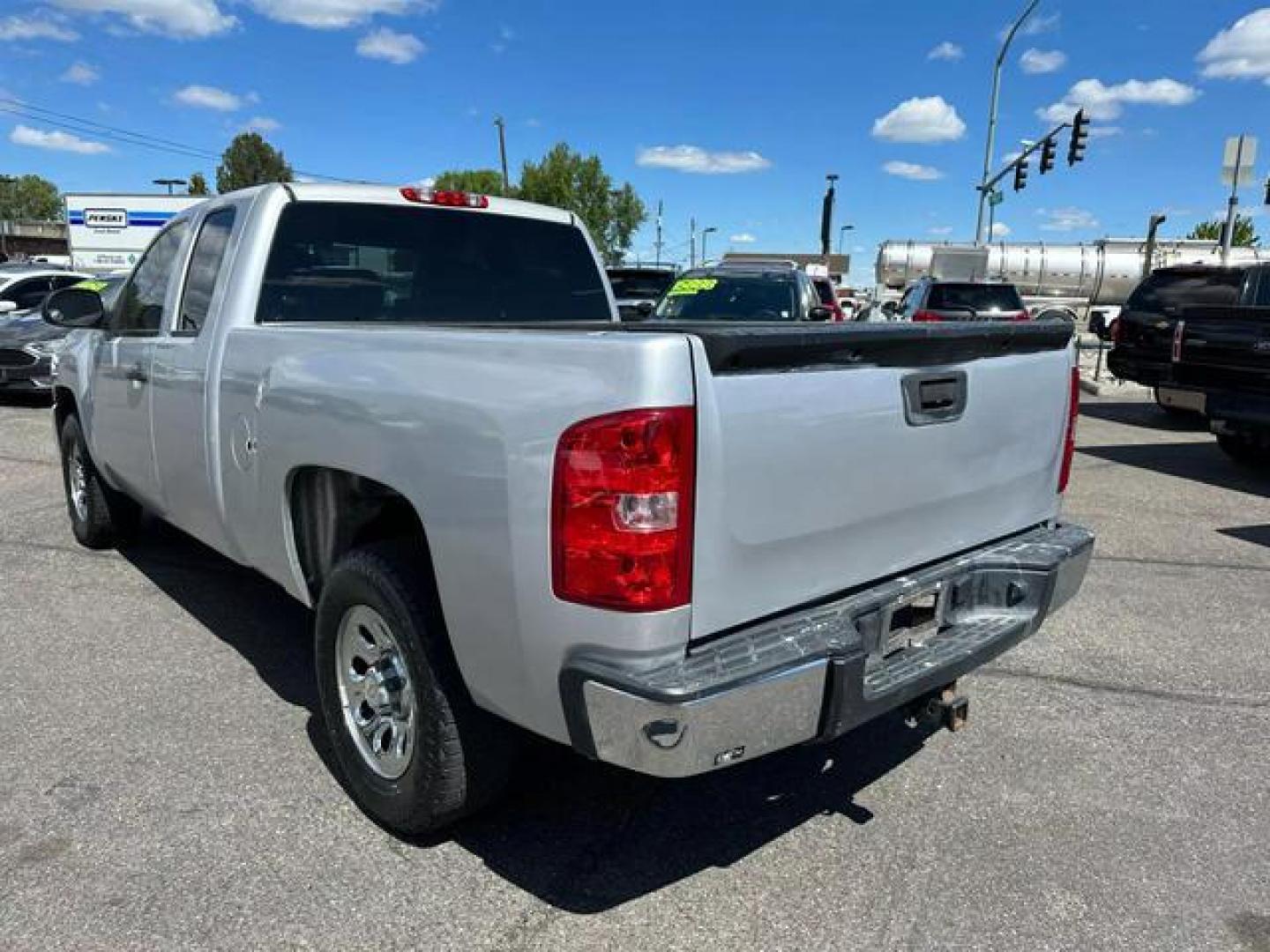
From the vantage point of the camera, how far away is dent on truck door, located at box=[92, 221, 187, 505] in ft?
14.2

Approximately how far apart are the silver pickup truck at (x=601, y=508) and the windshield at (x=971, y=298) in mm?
13694

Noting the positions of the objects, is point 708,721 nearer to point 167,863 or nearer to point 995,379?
point 995,379

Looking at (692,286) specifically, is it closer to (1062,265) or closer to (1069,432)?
(1069,432)

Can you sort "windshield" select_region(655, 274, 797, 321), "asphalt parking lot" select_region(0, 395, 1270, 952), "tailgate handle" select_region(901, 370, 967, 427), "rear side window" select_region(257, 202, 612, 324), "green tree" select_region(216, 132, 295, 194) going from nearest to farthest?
"asphalt parking lot" select_region(0, 395, 1270, 952) < "tailgate handle" select_region(901, 370, 967, 427) < "rear side window" select_region(257, 202, 612, 324) < "windshield" select_region(655, 274, 797, 321) < "green tree" select_region(216, 132, 295, 194)

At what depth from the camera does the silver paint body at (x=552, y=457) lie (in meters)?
2.17

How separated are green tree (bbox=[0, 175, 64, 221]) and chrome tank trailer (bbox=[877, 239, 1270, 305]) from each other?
110282 millimetres

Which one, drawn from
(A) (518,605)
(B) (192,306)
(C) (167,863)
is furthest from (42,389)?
(A) (518,605)

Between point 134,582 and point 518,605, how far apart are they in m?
3.99

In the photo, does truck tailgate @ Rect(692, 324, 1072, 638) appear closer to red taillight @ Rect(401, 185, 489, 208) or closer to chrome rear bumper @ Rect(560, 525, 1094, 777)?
chrome rear bumper @ Rect(560, 525, 1094, 777)

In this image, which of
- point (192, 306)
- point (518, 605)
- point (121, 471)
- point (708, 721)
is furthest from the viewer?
point (121, 471)

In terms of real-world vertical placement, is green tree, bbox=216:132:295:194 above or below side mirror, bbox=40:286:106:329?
above

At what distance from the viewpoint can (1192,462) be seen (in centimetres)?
998

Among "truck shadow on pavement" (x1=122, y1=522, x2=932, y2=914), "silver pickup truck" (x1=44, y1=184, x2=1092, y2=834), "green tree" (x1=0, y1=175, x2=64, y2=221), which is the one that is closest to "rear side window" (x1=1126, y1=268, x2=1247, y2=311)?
"silver pickup truck" (x1=44, y1=184, x2=1092, y2=834)

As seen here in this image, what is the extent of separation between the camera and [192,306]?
4016mm
